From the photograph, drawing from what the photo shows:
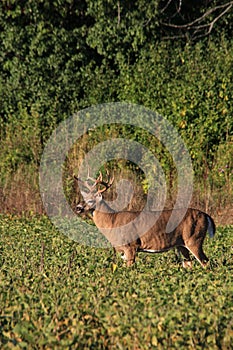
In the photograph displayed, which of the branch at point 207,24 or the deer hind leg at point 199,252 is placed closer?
the deer hind leg at point 199,252

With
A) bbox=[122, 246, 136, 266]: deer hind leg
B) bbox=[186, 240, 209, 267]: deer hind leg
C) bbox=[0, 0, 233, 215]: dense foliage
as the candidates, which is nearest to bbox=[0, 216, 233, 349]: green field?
bbox=[122, 246, 136, 266]: deer hind leg

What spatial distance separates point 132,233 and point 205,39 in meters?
9.99

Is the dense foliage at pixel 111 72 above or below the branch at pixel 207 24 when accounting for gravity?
below

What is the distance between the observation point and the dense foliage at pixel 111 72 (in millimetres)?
17062

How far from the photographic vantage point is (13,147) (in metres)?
18.9

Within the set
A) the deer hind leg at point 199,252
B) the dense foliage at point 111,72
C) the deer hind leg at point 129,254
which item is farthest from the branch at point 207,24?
the deer hind leg at point 129,254

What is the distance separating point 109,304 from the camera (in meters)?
7.39

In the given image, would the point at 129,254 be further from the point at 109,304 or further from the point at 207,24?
the point at 207,24

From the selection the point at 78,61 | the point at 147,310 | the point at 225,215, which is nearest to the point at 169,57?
the point at 78,61

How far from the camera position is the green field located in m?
6.60

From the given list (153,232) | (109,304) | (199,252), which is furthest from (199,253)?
(109,304)

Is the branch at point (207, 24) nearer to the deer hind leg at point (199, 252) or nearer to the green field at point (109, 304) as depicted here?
the deer hind leg at point (199, 252)

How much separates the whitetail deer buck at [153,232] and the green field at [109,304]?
1.07 feet

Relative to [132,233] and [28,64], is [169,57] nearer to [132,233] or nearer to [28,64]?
[28,64]
